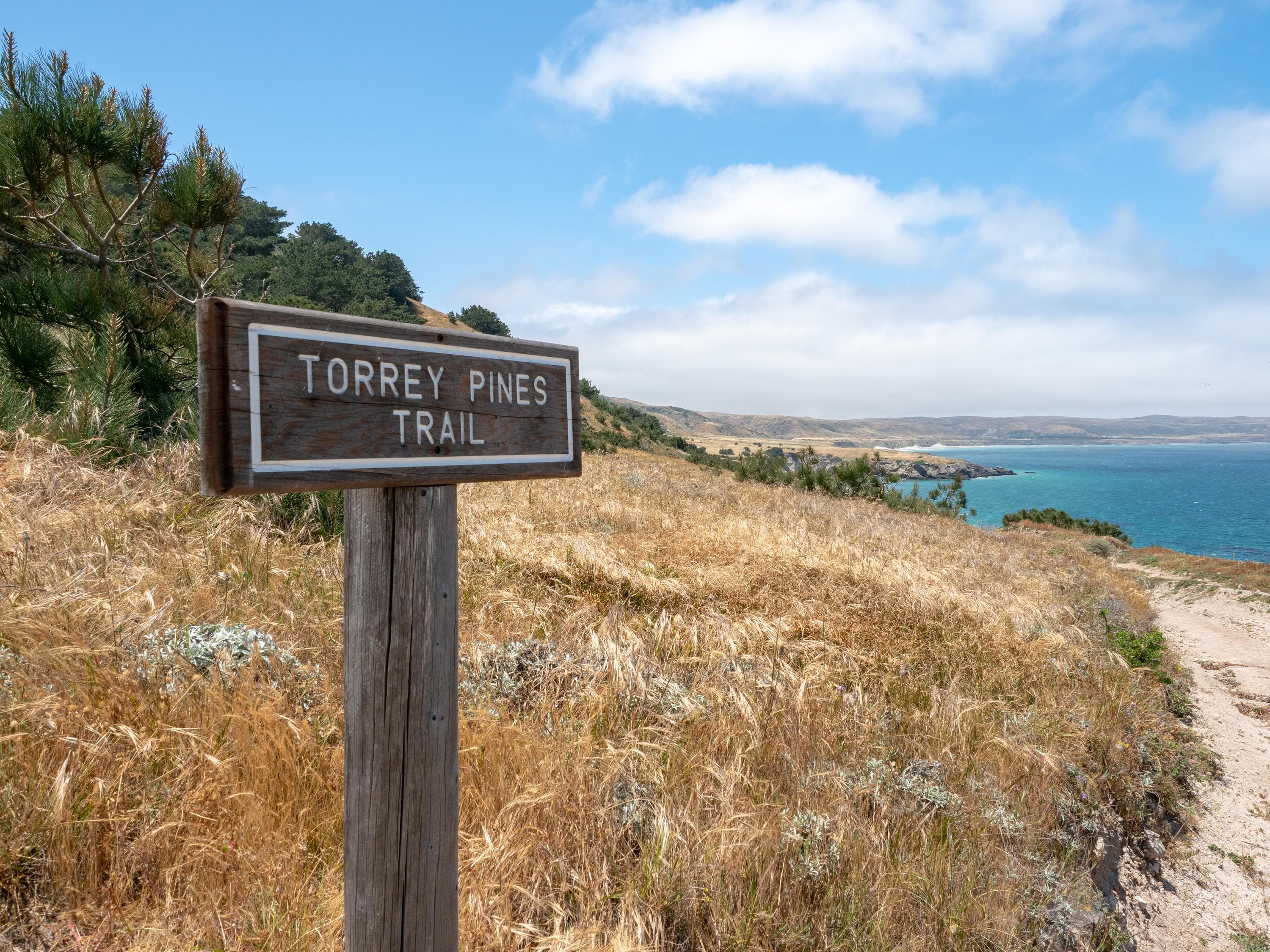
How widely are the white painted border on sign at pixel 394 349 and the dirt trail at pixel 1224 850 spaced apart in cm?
418

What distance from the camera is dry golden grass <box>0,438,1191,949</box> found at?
205 centimetres

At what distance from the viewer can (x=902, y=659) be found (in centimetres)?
463

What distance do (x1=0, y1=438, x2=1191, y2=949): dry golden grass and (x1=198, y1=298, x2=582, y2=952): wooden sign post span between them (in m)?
0.62

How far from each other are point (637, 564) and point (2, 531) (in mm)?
3969

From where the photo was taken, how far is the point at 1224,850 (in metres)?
4.52

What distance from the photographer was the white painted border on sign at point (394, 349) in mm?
1195

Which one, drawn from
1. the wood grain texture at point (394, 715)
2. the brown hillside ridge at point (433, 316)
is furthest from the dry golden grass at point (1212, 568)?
the brown hillside ridge at point (433, 316)

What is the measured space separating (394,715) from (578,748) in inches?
56.9

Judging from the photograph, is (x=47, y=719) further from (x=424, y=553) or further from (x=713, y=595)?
(x=713, y=595)

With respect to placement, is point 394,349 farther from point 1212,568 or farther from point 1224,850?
point 1212,568

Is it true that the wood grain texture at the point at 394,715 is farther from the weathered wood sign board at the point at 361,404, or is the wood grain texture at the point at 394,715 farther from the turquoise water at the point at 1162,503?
the turquoise water at the point at 1162,503

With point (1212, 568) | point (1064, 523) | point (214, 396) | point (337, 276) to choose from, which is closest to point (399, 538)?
point (214, 396)

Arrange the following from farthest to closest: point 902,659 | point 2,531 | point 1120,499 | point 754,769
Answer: point 1120,499 → point 902,659 → point 2,531 → point 754,769

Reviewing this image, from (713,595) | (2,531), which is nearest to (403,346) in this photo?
(2,531)
